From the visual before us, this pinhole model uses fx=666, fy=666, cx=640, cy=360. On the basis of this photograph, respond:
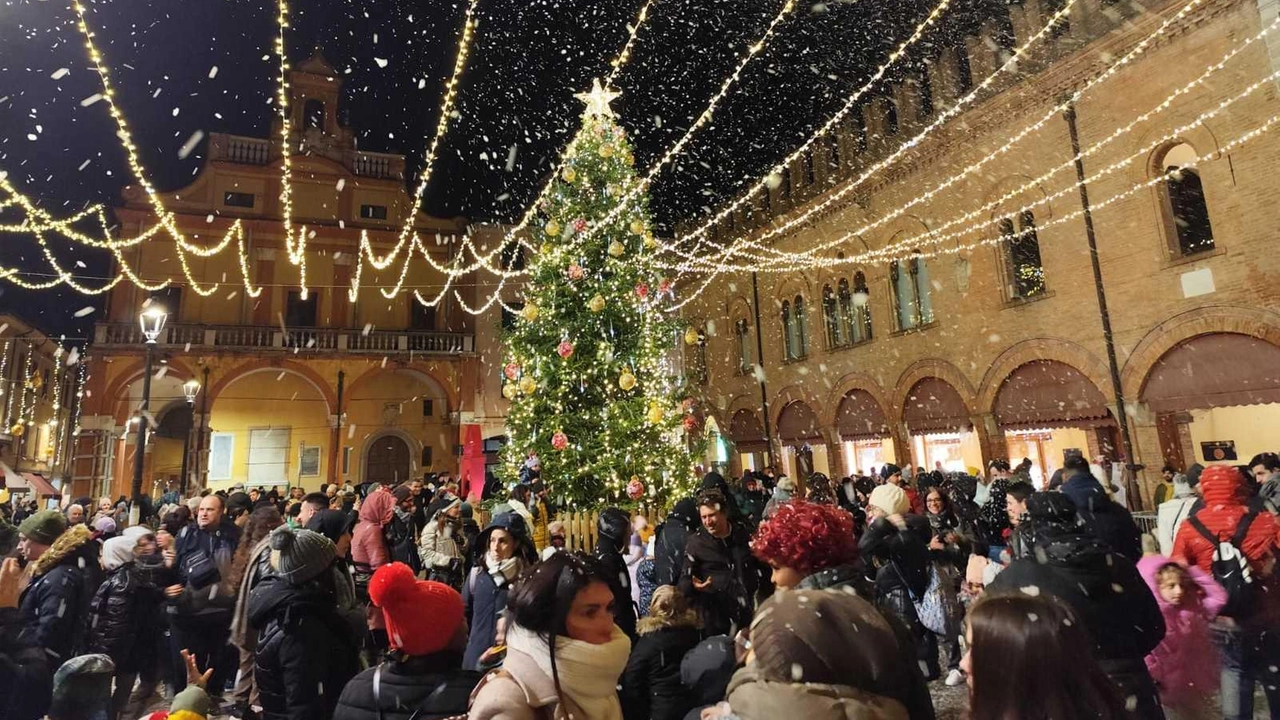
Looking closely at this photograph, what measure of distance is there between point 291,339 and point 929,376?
2026 cm

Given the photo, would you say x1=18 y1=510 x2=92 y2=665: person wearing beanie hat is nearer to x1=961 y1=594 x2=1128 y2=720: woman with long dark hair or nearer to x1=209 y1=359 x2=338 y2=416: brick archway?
x1=961 y1=594 x2=1128 y2=720: woman with long dark hair

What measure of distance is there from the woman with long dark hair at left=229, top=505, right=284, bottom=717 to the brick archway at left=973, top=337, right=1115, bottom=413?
44.8 ft

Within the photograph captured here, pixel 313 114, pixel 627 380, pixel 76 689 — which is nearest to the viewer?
pixel 76 689

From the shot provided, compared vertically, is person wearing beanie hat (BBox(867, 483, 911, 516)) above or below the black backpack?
above

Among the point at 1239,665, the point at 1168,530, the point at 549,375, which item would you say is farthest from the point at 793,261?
the point at 1239,665

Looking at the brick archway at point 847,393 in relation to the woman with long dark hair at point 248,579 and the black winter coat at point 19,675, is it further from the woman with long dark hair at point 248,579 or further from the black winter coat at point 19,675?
the black winter coat at point 19,675

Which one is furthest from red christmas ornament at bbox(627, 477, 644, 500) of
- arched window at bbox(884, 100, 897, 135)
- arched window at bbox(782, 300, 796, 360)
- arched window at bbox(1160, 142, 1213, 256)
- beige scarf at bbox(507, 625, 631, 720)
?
arched window at bbox(884, 100, 897, 135)

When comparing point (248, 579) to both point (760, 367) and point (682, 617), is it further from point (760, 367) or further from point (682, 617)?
point (760, 367)

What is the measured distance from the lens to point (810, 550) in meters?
2.92

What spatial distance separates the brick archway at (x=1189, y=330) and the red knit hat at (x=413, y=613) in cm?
1318

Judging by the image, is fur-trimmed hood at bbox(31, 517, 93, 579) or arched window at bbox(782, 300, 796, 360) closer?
fur-trimmed hood at bbox(31, 517, 93, 579)

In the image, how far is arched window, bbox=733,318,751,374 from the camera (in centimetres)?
2341

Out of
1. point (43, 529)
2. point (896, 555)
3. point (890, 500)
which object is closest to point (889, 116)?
point (890, 500)

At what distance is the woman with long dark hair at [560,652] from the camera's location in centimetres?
174
